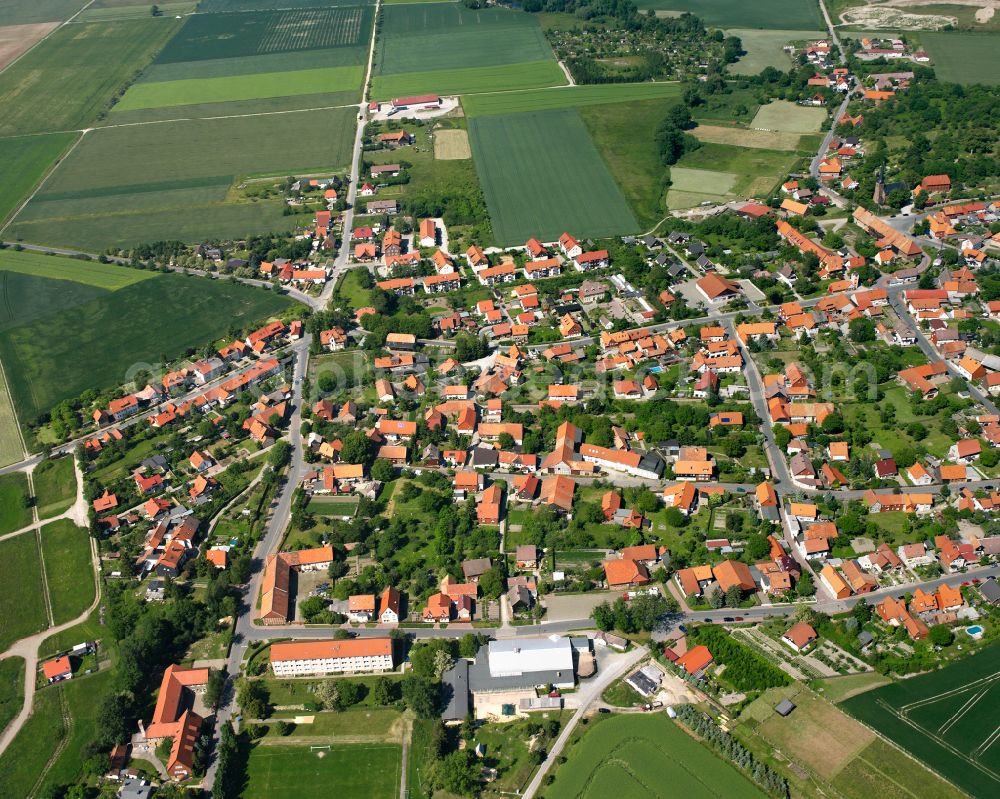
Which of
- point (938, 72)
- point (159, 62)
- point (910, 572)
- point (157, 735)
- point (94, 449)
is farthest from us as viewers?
point (159, 62)

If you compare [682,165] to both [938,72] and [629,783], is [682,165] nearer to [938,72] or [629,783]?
[938,72]

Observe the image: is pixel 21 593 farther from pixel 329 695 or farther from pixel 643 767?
pixel 643 767

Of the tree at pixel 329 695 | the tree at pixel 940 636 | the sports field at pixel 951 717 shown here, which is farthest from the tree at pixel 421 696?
the tree at pixel 940 636

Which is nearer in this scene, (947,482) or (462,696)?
(462,696)

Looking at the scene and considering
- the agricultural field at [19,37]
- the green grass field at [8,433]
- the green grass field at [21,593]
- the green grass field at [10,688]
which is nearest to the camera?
the green grass field at [10,688]

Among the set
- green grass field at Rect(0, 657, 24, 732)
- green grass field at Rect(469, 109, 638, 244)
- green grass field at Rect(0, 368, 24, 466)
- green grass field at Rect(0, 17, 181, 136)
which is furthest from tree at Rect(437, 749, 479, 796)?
green grass field at Rect(0, 17, 181, 136)

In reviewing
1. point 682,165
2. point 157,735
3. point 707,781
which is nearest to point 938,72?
point 682,165

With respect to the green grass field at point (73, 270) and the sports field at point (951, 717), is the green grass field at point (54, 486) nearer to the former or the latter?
the green grass field at point (73, 270)

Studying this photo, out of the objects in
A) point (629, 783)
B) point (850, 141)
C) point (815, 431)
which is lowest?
point (629, 783)
